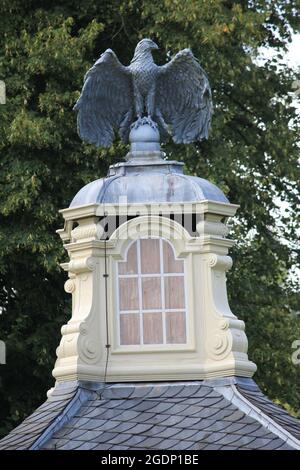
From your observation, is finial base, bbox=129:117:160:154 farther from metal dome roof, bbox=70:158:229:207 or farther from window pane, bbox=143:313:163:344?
window pane, bbox=143:313:163:344

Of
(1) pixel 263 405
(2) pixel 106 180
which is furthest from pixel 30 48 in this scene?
(1) pixel 263 405

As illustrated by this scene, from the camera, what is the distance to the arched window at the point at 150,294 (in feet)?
49.4

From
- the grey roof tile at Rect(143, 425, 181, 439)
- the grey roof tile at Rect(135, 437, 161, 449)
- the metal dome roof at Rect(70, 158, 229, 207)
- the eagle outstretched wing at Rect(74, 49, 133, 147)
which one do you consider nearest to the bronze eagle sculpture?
the eagle outstretched wing at Rect(74, 49, 133, 147)

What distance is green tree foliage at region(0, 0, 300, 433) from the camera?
69.1 ft

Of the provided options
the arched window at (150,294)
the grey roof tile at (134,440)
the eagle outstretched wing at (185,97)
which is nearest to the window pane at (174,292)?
the arched window at (150,294)

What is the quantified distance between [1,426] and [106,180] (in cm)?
687

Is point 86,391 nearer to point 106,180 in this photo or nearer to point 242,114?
point 106,180

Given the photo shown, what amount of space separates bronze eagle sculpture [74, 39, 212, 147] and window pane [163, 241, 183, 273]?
4.13 feet

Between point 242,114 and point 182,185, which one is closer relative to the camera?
point 182,185

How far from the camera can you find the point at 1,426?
21.6m

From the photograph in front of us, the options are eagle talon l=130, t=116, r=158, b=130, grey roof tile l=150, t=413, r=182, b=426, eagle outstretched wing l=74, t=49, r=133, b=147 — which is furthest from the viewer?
eagle outstretched wing l=74, t=49, r=133, b=147

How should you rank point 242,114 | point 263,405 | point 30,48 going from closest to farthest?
point 263,405 → point 30,48 → point 242,114

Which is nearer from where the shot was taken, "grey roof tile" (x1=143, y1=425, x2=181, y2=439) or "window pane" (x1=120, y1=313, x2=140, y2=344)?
"grey roof tile" (x1=143, y1=425, x2=181, y2=439)

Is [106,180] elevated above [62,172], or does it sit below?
below
